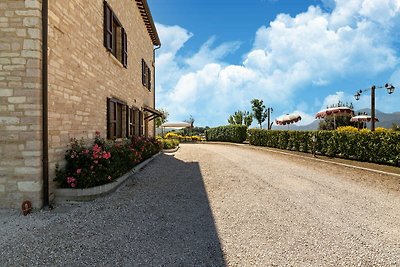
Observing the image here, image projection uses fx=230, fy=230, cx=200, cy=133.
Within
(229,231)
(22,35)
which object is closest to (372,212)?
(229,231)

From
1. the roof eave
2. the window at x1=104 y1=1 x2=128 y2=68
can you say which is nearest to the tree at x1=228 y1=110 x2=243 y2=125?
the roof eave

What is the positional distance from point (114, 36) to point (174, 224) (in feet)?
27.9

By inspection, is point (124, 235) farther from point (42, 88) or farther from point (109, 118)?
point (109, 118)

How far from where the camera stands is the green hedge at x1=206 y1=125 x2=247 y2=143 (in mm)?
26219

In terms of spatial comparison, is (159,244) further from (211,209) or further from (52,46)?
(52,46)

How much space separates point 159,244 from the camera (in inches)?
136

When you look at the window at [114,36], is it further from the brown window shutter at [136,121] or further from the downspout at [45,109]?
the downspout at [45,109]

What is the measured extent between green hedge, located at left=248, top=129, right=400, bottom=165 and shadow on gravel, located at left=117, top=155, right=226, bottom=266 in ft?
25.8

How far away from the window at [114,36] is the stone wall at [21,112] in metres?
3.59

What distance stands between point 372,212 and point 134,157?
23.6ft

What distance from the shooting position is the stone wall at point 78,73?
17.1 feet

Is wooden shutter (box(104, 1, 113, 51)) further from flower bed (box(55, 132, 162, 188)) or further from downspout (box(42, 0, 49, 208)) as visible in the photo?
flower bed (box(55, 132, 162, 188))

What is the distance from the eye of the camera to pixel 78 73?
6285 mm

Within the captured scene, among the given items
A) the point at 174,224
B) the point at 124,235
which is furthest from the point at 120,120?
the point at 124,235
